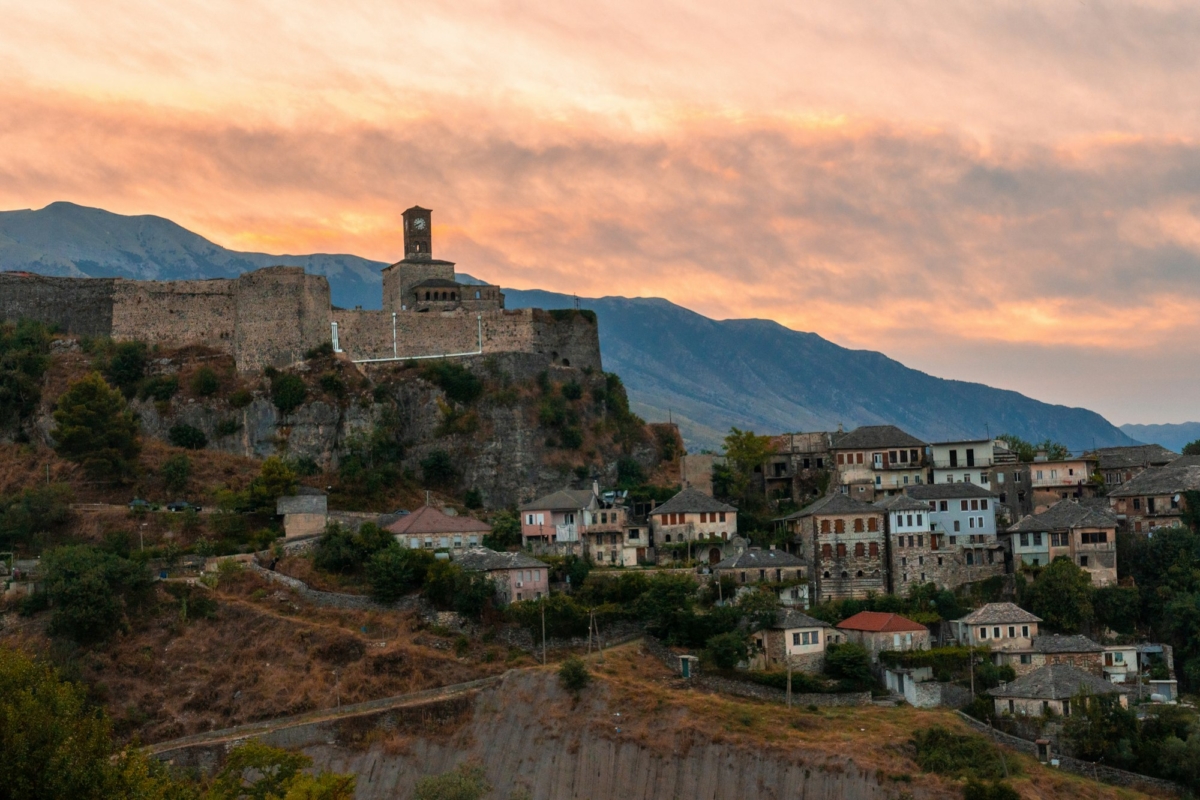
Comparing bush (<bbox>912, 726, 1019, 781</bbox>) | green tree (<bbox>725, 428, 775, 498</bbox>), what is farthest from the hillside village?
bush (<bbox>912, 726, 1019, 781</bbox>)

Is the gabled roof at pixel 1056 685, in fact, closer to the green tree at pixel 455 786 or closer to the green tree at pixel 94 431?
the green tree at pixel 455 786

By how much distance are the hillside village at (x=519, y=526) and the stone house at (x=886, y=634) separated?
133 mm

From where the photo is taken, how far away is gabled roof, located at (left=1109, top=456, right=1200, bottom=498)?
3022 inches

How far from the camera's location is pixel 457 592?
224 ft

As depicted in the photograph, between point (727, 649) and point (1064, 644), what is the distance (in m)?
14.8

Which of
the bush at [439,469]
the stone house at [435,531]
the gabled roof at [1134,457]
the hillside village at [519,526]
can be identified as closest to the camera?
the hillside village at [519,526]

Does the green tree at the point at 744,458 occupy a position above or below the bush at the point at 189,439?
below

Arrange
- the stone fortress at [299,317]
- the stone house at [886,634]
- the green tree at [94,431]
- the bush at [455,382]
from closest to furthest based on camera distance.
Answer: the stone house at [886,634] < the green tree at [94,431] < the bush at [455,382] < the stone fortress at [299,317]

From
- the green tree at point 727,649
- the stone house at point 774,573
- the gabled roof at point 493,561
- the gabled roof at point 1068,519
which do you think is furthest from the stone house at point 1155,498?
the gabled roof at point 493,561

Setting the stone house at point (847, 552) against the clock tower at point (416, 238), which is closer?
the stone house at point (847, 552)

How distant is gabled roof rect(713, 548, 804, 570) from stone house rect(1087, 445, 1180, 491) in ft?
72.3

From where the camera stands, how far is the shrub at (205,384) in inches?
3393

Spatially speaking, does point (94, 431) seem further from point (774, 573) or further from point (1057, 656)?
point (1057, 656)

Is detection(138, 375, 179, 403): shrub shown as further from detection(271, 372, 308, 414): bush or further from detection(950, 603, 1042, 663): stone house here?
detection(950, 603, 1042, 663): stone house
